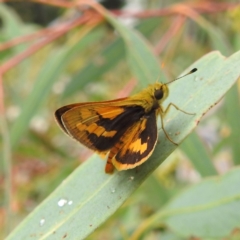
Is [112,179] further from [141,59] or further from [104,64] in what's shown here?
[104,64]


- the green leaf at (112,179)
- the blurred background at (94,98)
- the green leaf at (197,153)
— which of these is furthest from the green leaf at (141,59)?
the green leaf at (112,179)

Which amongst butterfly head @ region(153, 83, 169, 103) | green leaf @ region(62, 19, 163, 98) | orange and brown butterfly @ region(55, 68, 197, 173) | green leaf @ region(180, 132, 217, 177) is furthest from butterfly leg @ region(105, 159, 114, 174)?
green leaf @ region(62, 19, 163, 98)

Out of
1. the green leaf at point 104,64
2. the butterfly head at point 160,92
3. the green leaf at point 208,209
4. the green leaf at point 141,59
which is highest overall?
the butterfly head at point 160,92

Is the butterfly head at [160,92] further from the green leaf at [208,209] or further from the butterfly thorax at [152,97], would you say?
the green leaf at [208,209]

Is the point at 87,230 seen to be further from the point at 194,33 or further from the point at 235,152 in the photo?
the point at 194,33

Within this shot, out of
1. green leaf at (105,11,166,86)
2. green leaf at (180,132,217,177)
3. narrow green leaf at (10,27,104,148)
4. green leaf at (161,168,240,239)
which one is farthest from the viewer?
narrow green leaf at (10,27,104,148)

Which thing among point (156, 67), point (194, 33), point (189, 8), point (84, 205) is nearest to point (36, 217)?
point (84, 205)

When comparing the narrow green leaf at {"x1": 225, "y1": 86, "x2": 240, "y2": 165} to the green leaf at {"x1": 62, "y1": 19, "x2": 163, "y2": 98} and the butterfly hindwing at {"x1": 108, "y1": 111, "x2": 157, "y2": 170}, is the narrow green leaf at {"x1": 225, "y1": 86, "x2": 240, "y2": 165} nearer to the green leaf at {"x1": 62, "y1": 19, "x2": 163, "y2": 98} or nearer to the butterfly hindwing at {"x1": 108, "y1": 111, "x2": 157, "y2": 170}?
the butterfly hindwing at {"x1": 108, "y1": 111, "x2": 157, "y2": 170}

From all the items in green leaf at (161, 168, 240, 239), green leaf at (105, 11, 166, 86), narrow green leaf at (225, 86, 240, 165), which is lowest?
narrow green leaf at (225, 86, 240, 165)
